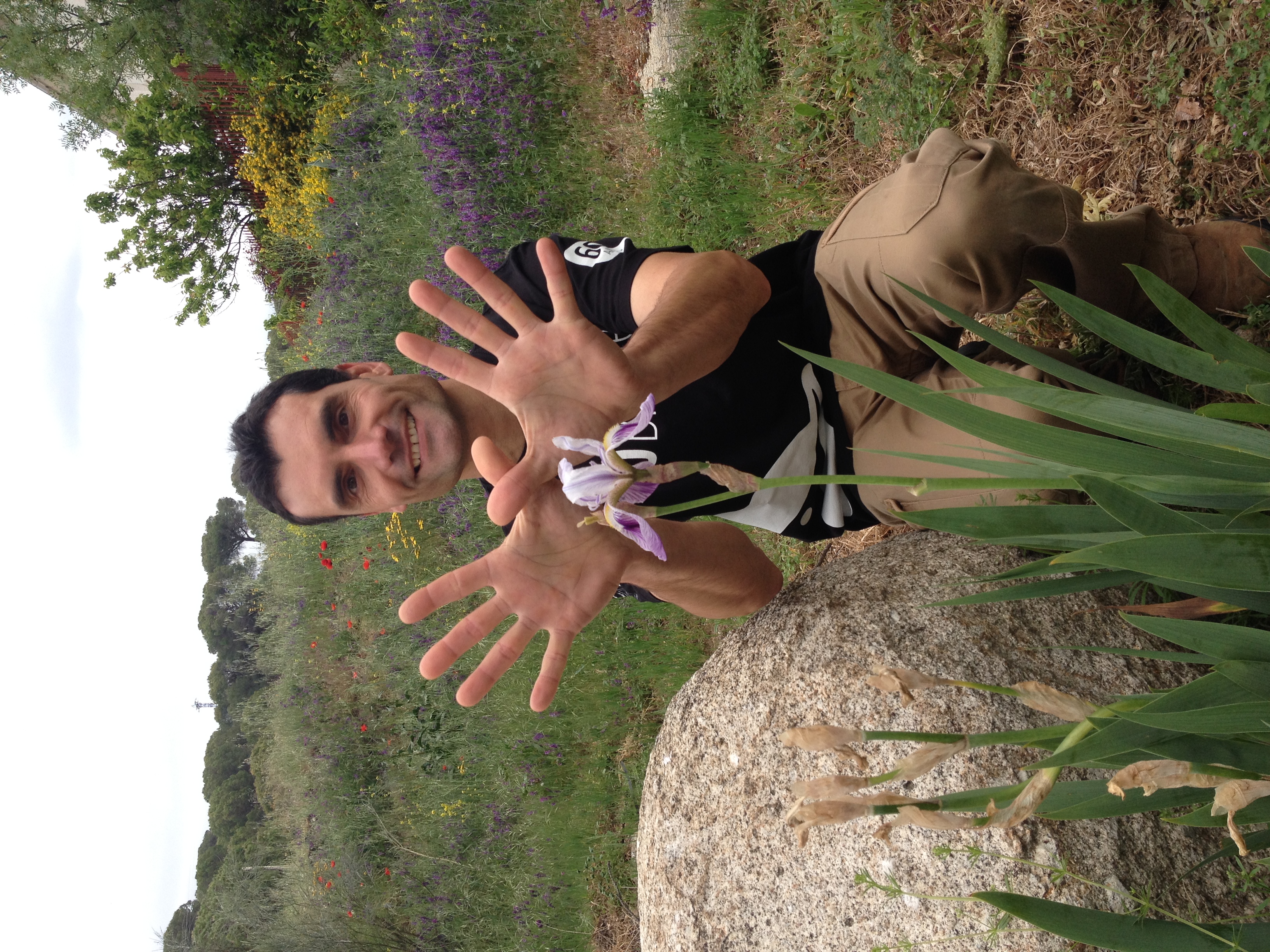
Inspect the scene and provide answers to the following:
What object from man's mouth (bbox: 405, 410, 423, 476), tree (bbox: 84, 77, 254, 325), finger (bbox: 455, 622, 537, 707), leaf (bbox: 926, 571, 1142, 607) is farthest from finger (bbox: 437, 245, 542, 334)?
tree (bbox: 84, 77, 254, 325)

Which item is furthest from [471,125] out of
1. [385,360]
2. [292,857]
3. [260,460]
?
[292,857]

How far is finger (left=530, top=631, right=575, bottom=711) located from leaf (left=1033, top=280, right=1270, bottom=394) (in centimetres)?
95

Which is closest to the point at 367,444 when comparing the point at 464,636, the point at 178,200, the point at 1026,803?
the point at 464,636

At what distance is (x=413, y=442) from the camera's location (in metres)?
2.51

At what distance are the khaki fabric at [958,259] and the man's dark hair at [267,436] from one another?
173cm

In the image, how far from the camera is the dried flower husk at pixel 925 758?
0.72 metres

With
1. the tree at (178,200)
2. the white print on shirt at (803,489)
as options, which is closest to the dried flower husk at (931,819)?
the white print on shirt at (803,489)

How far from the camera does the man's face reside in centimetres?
247

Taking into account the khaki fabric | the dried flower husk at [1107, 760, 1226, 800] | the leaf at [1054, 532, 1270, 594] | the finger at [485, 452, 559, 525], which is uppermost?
the khaki fabric

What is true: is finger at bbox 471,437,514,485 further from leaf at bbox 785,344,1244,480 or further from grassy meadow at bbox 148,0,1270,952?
grassy meadow at bbox 148,0,1270,952

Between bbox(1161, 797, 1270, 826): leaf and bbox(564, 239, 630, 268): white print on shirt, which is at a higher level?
bbox(564, 239, 630, 268): white print on shirt

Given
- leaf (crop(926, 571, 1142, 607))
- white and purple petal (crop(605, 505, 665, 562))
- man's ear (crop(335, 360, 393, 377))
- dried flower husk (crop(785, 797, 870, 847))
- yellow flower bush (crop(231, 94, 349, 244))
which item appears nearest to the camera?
dried flower husk (crop(785, 797, 870, 847))

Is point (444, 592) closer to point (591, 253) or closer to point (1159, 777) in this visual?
point (1159, 777)

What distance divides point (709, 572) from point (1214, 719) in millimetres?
1402
